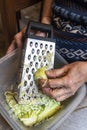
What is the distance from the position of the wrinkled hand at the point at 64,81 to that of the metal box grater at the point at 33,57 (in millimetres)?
27

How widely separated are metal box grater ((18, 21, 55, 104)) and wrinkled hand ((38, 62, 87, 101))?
27 mm

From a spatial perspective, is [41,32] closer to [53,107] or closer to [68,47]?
[68,47]

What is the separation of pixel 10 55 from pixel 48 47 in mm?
102

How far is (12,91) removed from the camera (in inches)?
24.7

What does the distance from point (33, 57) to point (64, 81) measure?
3.5 inches

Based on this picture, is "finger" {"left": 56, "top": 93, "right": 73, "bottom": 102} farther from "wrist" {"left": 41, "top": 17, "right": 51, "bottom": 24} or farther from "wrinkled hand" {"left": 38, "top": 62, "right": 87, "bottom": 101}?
"wrist" {"left": 41, "top": 17, "right": 51, "bottom": 24}

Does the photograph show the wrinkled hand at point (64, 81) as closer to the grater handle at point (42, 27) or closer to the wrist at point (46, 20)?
the grater handle at point (42, 27)

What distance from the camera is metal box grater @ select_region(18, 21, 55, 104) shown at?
557mm

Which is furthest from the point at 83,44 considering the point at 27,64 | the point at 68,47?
the point at 27,64

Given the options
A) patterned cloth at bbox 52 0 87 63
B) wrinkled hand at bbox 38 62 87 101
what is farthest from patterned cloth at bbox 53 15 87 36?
wrinkled hand at bbox 38 62 87 101

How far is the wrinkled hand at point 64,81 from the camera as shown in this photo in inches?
21.6

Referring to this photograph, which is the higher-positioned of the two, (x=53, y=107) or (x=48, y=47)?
A: (x=48, y=47)

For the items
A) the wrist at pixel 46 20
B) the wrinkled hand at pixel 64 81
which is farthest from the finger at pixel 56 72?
the wrist at pixel 46 20

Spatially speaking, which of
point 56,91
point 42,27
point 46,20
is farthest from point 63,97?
point 46,20
